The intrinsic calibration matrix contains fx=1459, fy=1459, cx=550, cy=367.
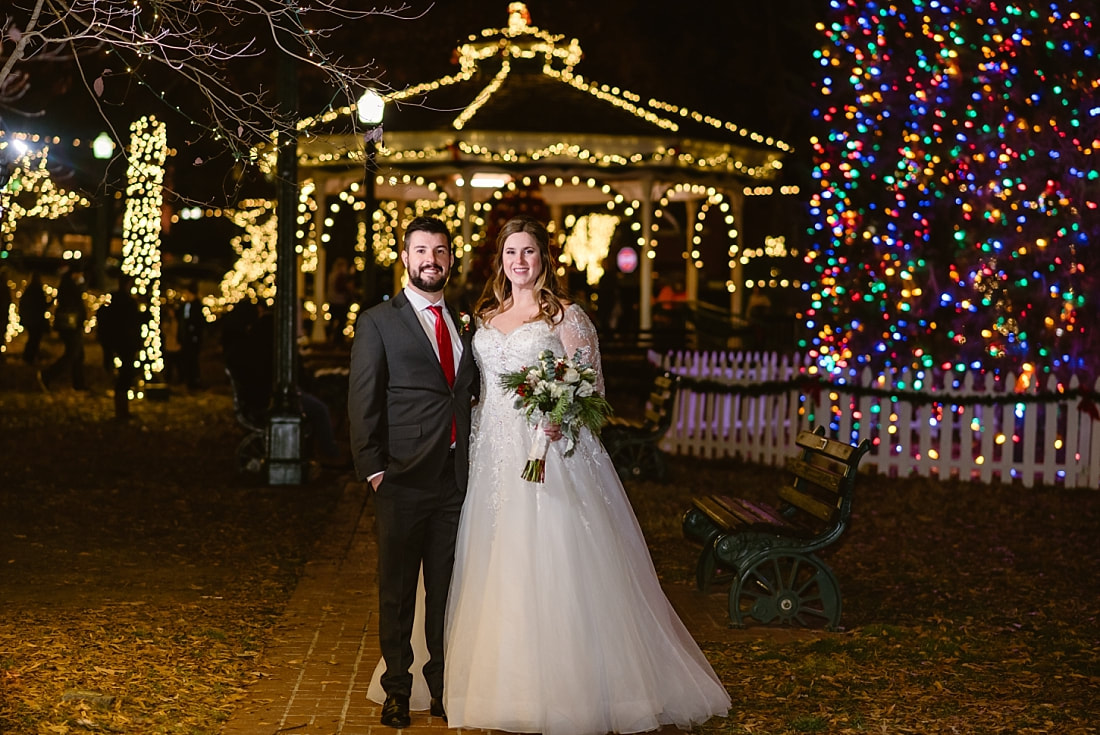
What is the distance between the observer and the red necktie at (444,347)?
6.17 meters

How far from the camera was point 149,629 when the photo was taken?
801 cm

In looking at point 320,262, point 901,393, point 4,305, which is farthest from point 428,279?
point 4,305

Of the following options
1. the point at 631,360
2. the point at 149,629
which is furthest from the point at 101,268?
the point at 149,629

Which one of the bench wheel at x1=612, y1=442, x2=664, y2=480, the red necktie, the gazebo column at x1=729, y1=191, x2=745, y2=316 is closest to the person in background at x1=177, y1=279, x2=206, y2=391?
the gazebo column at x1=729, y1=191, x2=745, y2=316

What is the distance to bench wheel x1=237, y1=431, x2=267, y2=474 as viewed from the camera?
14625mm

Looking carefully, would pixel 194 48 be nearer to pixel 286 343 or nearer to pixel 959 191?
pixel 286 343

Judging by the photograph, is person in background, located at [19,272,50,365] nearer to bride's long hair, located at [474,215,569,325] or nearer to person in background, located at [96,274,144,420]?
person in background, located at [96,274,144,420]

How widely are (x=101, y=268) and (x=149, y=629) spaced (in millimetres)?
22025

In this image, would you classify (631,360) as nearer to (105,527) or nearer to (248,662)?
(105,527)

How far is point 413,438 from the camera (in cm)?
608

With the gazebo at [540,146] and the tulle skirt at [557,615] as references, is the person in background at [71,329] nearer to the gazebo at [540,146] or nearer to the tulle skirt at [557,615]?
the gazebo at [540,146]

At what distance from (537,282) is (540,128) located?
19.3m

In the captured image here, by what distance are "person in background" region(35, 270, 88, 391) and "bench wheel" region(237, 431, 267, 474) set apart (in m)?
10.8

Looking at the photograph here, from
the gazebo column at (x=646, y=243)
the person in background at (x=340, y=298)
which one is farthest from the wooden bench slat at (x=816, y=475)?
the person in background at (x=340, y=298)
